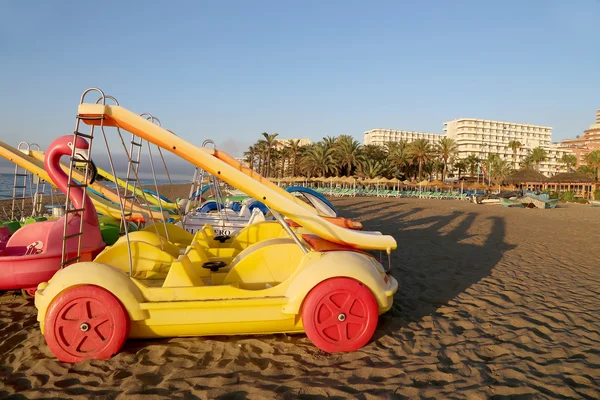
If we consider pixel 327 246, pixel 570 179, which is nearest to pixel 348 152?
pixel 570 179

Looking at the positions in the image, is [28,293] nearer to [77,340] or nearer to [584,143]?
[77,340]

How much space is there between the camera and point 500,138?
129 meters

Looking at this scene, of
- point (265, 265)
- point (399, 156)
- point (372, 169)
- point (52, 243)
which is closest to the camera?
point (265, 265)

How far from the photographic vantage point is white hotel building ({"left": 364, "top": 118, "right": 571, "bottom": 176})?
12325 cm

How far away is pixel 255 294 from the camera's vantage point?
3.88 m

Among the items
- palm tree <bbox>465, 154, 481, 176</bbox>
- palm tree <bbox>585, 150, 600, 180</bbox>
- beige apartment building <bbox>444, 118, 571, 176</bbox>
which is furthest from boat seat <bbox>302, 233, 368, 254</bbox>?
beige apartment building <bbox>444, 118, 571, 176</bbox>

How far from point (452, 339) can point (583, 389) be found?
4.24ft

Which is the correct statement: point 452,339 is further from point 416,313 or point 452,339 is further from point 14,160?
point 14,160

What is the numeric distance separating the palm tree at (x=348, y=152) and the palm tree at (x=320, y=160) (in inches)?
53.2

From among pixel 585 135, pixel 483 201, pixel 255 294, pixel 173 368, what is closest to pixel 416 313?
pixel 255 294

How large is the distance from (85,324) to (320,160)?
57.9 meters

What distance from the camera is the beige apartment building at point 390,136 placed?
495 ft

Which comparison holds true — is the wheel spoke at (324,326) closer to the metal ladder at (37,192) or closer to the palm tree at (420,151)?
the metal ladder at (37,192)

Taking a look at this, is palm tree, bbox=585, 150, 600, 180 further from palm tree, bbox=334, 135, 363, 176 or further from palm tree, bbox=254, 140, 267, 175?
palm tree, bbox=254, 140, 267, 175
